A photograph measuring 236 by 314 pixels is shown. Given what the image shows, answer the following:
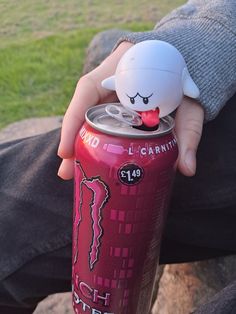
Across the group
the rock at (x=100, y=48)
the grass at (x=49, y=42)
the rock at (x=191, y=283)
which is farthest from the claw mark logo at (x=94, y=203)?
the rock at (x=100, y=48)

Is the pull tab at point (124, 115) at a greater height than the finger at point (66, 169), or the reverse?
the pull tab at point (124, 115)

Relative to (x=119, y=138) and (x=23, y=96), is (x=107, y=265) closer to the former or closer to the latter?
(x=119, y=138)

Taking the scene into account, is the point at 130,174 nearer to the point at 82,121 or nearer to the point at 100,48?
the point at 82,121

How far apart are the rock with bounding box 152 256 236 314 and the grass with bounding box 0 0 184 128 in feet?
4.21

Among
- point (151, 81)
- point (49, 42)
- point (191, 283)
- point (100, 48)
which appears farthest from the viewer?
point (49, 42)

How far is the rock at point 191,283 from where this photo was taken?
100 centimetres

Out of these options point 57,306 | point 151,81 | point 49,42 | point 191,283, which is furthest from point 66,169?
point 49,42

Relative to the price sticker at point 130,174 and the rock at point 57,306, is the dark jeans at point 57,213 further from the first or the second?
the rock at point 57,306

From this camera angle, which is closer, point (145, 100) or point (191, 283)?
point (145, 100)

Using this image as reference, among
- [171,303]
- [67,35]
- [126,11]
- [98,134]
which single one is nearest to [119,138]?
[98,134]

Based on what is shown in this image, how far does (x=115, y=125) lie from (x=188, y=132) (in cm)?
9

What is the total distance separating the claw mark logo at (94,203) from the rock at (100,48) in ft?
6.08

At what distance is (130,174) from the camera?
0.59 metres

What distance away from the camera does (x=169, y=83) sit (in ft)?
1.91
